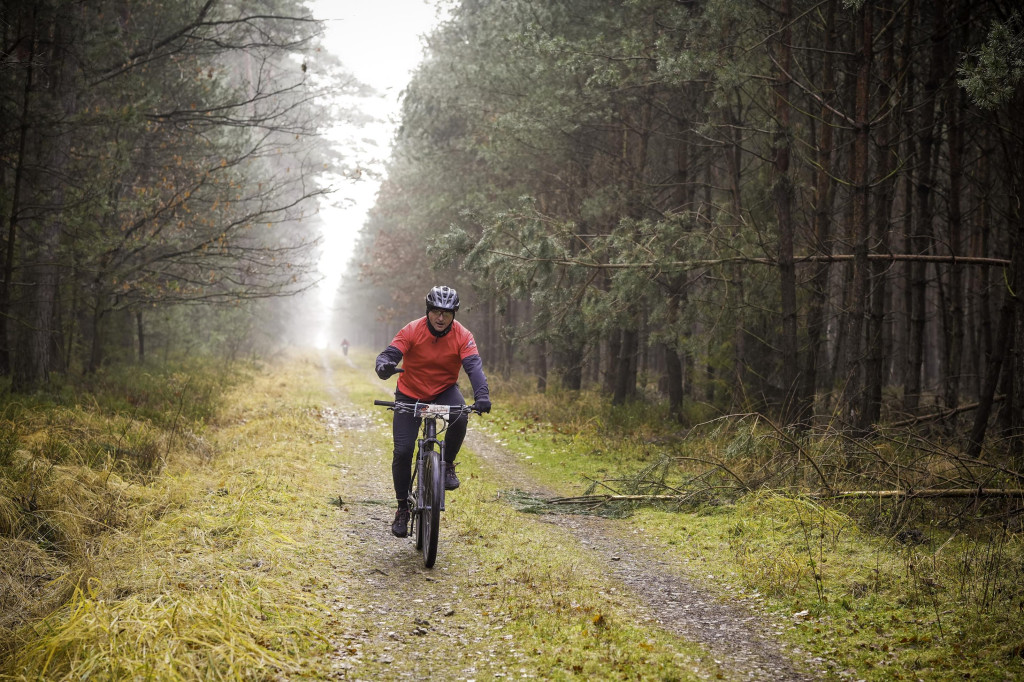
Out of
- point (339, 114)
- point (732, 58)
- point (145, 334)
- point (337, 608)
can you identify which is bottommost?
point (337, 608)

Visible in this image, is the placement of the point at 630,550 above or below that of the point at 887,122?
below

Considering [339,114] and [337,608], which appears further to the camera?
[339,114]

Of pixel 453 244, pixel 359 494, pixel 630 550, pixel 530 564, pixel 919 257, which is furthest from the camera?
pixel 453 244

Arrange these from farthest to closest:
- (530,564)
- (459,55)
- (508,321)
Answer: (508,321), (459,55), (530,564)

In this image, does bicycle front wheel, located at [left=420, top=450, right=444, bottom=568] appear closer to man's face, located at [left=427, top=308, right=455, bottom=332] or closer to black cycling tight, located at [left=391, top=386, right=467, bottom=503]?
black cycling tight, located at [left=391, top=386, right=467, bottom=503]

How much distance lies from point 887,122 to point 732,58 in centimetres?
311

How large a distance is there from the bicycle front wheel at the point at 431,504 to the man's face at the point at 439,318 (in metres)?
1.21

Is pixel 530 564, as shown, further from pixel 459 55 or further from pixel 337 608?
pixel 459 55

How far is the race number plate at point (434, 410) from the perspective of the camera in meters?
6.32

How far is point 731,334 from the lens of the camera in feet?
43.0

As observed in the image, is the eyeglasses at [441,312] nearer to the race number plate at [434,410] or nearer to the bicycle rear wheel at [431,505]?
the race number plate at [434,410]

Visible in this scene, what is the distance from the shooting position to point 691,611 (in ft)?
17.6

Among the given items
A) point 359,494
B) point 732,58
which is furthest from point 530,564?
point 732,58

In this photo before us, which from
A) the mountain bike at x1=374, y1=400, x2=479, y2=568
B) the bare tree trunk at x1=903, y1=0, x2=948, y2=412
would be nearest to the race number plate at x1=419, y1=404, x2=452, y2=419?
the mountain bike at x1=374, y1=400, x2=479, y2=568
